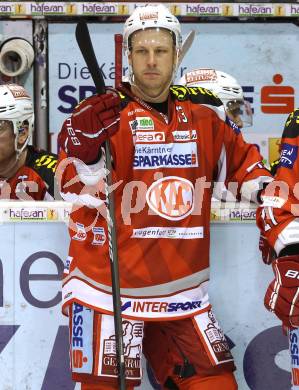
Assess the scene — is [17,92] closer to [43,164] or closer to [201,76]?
[43,164]

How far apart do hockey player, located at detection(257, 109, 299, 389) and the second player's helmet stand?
48 cm

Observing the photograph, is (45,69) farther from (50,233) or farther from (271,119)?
(50,233)

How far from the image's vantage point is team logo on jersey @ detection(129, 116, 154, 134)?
2.60 metres

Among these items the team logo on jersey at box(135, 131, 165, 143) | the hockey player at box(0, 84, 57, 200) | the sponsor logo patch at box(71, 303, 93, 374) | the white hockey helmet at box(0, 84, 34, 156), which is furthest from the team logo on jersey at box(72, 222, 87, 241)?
the white hockey helmet at box(0, 84, 34, 156)

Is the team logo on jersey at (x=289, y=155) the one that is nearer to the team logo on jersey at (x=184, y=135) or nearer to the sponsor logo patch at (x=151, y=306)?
the team logo on jersey at (x=184, y=135)

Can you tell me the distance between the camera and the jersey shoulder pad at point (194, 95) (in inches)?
108

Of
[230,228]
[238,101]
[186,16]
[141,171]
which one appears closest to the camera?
[141,171]

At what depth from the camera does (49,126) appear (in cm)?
548

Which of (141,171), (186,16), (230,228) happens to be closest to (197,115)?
(141,171)

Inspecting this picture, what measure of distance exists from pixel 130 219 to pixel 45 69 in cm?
305

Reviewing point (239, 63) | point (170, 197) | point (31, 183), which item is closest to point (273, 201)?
point (170, 197)

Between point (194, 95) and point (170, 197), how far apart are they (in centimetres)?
36

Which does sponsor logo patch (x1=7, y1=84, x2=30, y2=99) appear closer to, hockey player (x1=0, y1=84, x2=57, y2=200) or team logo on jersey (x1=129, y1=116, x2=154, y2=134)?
hockey player (x1=0, y1=84, x2=57, y2=200)

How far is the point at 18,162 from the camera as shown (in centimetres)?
381
